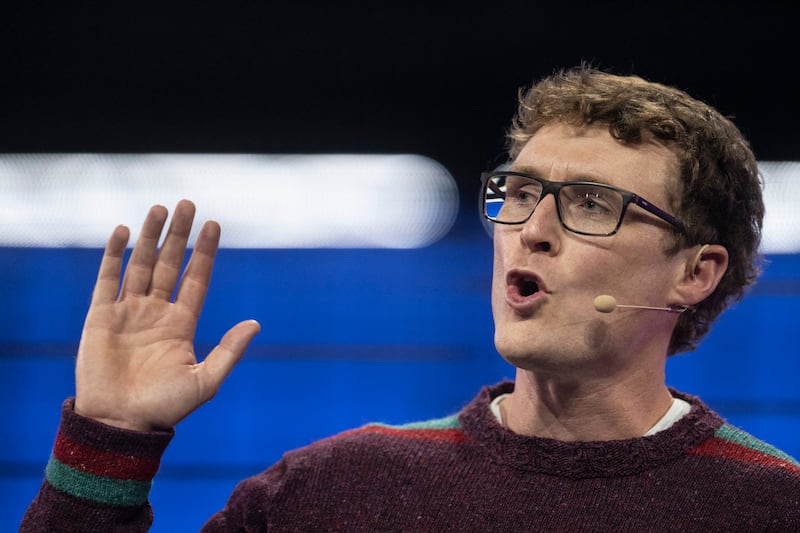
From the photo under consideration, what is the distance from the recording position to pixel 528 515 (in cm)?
149

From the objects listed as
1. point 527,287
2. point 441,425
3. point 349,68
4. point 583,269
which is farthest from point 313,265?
point 583,269

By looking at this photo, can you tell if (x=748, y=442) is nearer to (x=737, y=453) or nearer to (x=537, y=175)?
(x=737, y=453)

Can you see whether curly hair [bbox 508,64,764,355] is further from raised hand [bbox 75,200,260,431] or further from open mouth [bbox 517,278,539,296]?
raised hand [bbox 75,200,260,431]

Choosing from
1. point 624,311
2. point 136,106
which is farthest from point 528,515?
point 136,106

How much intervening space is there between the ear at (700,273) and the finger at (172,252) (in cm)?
86

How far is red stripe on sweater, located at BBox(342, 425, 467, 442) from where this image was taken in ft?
5.46

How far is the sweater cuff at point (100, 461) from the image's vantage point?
4.48ft

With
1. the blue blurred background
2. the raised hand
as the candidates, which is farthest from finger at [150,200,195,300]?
the blue blurred background

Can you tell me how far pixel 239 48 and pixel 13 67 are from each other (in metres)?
0.82

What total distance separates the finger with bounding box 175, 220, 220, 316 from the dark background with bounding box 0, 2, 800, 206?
72.4 inches

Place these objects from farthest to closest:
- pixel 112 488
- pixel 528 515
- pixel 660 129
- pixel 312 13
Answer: pixel 312 13, pixel 660 129, pixel 528 515, pixel 112 488

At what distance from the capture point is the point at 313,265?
3.34m

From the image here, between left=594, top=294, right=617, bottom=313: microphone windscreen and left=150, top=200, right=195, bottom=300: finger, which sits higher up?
left=150, top=200, right=195, bottom=300: finger

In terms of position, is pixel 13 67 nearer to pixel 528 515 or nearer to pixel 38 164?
pixel 38 164
